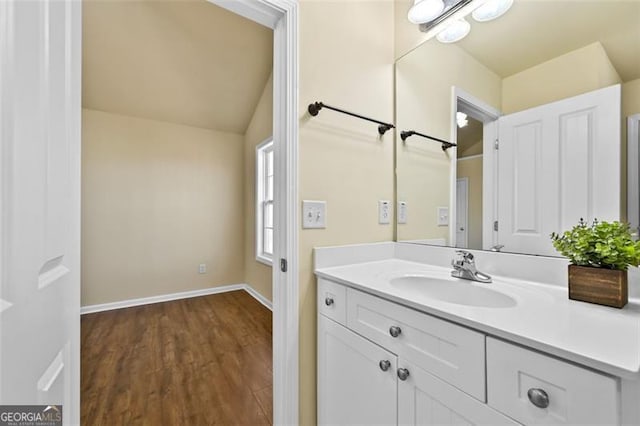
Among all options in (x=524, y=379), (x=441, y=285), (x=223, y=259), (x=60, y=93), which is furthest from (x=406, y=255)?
(x=223, y=259)

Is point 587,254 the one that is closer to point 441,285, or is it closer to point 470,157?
point 441,285

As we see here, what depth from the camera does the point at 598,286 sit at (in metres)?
0.76

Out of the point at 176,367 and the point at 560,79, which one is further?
the point at 176,367

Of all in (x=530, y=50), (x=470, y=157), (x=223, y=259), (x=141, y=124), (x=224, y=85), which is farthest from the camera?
(x=223, y=259)

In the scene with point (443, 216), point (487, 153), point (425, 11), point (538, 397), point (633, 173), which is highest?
point (425, 11)

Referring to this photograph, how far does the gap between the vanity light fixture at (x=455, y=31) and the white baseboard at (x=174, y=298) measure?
2930 mm

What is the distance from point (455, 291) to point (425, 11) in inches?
53.7

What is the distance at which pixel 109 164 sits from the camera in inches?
122

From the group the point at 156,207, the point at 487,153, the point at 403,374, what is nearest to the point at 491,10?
the point at 487,153

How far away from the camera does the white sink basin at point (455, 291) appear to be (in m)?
0.95

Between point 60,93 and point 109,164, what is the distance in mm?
3267

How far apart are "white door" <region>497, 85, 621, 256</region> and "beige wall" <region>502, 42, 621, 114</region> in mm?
30

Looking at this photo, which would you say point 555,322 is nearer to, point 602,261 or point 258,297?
point 602,261

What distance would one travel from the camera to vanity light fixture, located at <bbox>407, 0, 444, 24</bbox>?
1.30 meters
